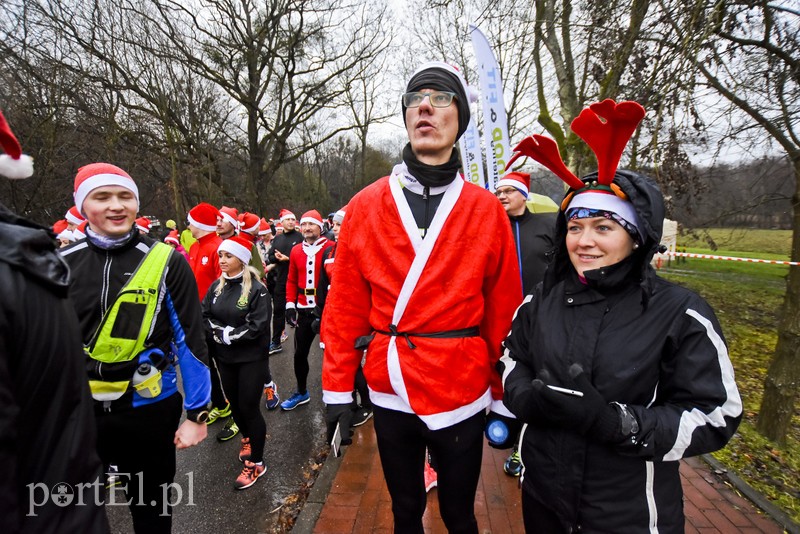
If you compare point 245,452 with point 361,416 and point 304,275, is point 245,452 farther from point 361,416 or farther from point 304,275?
point 304,275

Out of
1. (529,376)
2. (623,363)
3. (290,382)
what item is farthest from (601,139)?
(290,382)

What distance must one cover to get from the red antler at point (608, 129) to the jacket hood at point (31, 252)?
167 cm

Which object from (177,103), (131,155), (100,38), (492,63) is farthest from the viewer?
(177,103)

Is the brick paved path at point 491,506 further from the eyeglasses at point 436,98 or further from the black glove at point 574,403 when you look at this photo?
the eyeglasses at point 436,98

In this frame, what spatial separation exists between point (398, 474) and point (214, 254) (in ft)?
11.5

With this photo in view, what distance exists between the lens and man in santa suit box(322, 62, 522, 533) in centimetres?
153

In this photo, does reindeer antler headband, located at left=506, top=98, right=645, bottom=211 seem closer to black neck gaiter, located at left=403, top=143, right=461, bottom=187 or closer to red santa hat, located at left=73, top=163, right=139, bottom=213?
black neck gaiter, located at left=403, top=143, right=461, bottom=187

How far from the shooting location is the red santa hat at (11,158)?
92 cm

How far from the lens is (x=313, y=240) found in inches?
198

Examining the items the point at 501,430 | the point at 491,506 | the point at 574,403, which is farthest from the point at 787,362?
the point at 574,403

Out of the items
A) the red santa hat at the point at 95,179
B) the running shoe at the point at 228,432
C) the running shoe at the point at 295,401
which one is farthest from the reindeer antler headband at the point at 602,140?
the running shoe at the point at 295,401

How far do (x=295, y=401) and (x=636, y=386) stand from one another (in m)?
3.94

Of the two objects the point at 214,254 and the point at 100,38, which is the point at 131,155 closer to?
the point at 100,38

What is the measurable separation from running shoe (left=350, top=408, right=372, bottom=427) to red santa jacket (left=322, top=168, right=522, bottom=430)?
2.39 meters
